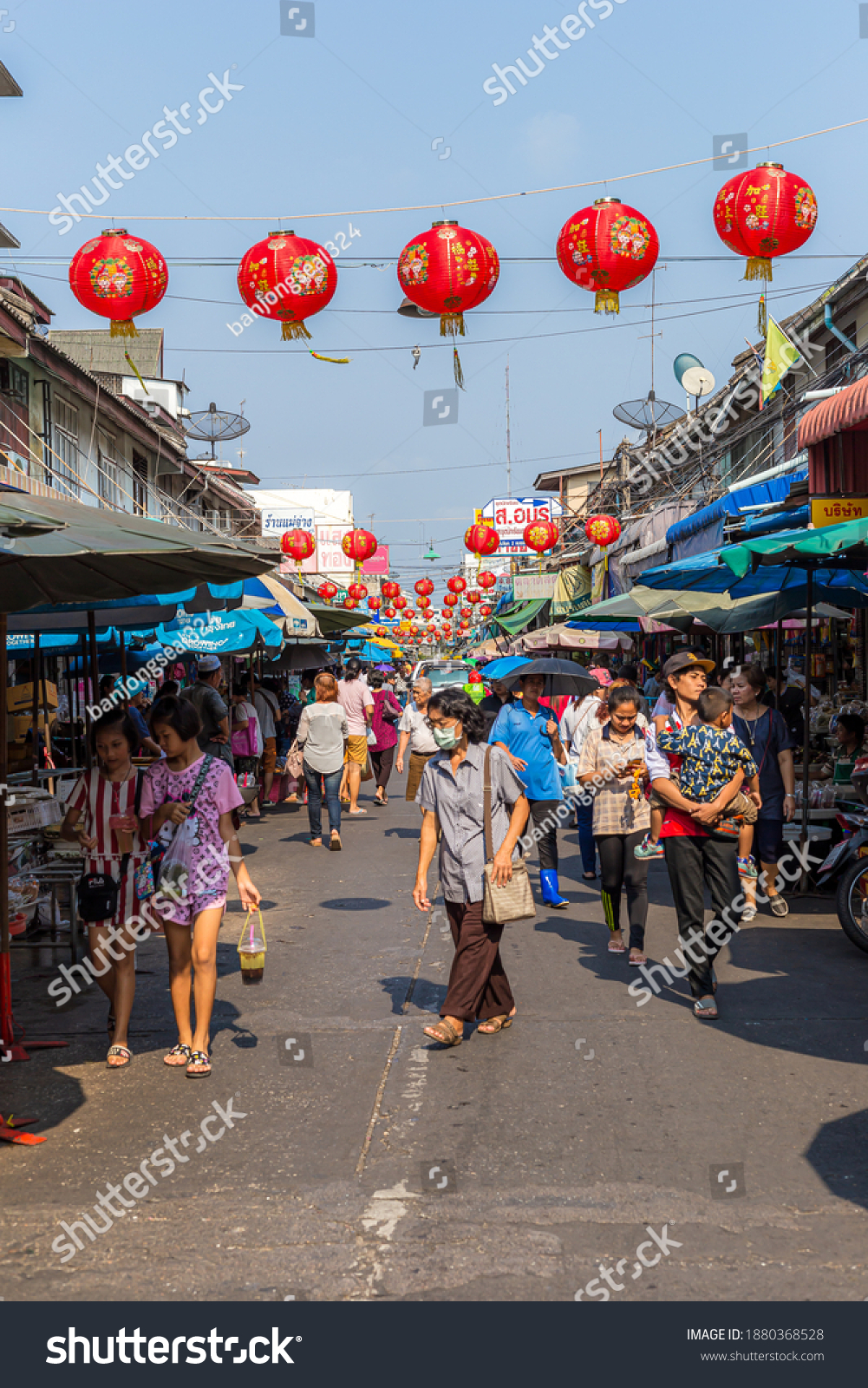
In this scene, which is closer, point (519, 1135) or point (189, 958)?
point (519, 1135)

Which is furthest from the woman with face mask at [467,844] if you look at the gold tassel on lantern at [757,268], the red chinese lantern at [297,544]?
the red chinese lantern at [297,544]

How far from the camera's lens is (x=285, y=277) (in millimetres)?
8133

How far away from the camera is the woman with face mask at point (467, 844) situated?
5805mm

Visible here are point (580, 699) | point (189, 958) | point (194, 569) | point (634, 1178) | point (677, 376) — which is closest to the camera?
point (634, 1178)

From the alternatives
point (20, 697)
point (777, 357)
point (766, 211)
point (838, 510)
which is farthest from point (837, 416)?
point (20, 697)

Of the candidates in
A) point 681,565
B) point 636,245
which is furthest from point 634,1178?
point 681,565

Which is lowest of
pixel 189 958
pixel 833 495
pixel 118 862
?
pixel 189 958

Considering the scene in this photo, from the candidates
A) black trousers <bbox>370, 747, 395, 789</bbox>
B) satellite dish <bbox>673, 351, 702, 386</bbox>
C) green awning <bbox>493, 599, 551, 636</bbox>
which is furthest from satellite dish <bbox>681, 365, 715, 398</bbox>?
green awning <bbox>493, 599, 551, 636</bbox>

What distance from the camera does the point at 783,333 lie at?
1509cm

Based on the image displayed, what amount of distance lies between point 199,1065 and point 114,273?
18.8 feet

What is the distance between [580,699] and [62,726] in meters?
7.59

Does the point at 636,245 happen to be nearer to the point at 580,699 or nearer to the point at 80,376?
the point at 580,699

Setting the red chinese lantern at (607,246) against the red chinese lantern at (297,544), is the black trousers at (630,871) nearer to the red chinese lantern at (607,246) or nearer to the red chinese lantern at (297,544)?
the red chinese lantern at (607,246)

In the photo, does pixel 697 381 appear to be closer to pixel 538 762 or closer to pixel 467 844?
pixel 538 762
